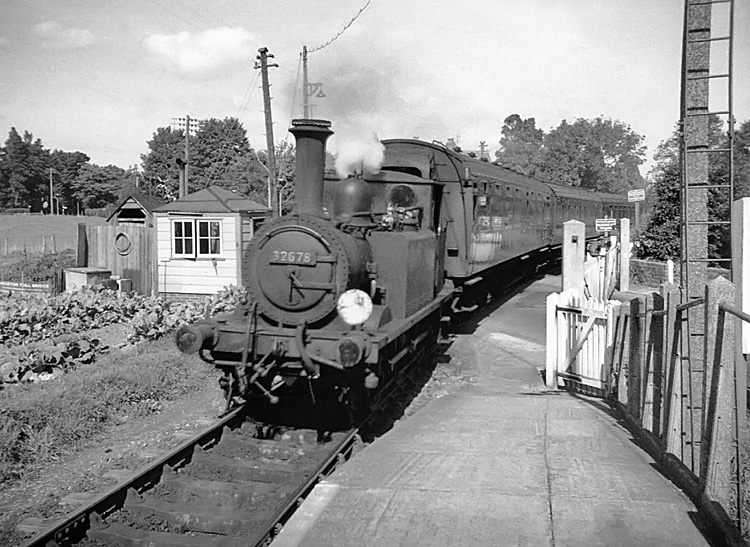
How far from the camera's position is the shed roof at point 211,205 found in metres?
20.4

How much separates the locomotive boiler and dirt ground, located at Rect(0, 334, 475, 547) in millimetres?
694

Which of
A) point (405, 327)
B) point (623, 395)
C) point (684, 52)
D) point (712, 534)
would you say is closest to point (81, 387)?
point (405, 327)

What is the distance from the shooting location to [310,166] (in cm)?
739

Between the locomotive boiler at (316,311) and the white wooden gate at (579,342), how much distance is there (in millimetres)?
2265

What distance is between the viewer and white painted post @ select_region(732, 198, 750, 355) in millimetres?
6309

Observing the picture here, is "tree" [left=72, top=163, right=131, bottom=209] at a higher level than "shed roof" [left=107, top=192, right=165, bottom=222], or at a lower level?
higher

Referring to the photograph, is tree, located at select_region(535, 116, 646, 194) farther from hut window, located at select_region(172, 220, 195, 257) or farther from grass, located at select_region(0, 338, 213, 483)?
grass, located at select_region(0, 338, 213, 483)

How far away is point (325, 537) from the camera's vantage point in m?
4.85

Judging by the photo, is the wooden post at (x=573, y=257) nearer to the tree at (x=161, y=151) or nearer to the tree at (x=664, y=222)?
the tree at (x=664, y=222)

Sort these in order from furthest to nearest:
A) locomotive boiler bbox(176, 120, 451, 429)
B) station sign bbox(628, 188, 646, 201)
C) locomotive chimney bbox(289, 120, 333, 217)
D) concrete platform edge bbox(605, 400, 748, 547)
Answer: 1. station sign bbox(628, 188, 646, 201)
2. locomotive chimney bbox(289, 120, 333, 217)
3. locomotive boiler bbox(176, 120, 451, 429)
4. concrete platform edge bbox(605, 400, 748, 547)

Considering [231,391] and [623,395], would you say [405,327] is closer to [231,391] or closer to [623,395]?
[231,391]

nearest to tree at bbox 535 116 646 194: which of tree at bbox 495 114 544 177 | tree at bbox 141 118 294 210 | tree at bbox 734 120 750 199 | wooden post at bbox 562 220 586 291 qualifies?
tree at bbox 495 114 544 177

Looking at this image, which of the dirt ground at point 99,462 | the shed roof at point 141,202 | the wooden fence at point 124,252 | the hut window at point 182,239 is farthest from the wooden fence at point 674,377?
the shed roof at point 141,202

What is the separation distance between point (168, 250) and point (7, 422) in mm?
13836
